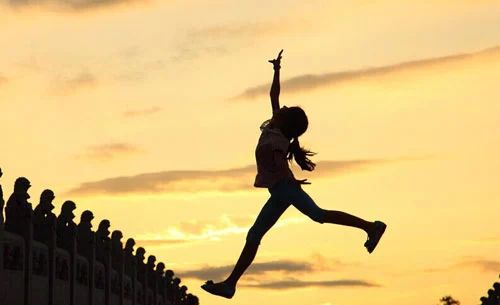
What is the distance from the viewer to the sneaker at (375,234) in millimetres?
16361


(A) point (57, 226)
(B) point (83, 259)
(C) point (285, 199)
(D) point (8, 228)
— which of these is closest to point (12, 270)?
(D) point (8, 228)

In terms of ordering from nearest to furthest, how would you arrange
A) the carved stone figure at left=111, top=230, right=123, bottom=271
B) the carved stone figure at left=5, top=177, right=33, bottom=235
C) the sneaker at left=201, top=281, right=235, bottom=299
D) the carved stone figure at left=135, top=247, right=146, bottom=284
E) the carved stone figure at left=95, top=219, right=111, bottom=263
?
1. the sneaker at left=201, top=281, right=235, bottom=299
2. the carved stone figure at left=5, top=177, right=33, bottom=235
3. the carved stone figure at left=95, top=219, right=111, bottom=263
4. the carved stone figure at left=111, top=230, right=123, bottom=271
5. the carved stone figure at left=135, top=247, right=146, bottom=284

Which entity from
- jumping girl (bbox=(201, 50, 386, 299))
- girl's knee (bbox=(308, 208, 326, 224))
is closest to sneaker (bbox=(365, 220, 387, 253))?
jumping girl (bbox=(201, 50, 386, 299))

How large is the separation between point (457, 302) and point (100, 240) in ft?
464

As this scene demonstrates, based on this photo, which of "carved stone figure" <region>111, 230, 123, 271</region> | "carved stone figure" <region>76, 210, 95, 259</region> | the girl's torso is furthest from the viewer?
"carved stone figure" <region>111, 230, 123, 271</region>

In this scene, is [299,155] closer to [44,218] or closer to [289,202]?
[289,202]

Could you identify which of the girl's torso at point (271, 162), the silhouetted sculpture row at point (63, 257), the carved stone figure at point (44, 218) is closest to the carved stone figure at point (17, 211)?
the silhouetted sculpture row at point (63, 257)

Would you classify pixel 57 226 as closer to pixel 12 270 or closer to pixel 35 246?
pixel 35 246

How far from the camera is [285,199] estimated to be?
16078 mm

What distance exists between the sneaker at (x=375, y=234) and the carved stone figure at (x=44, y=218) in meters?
23.4

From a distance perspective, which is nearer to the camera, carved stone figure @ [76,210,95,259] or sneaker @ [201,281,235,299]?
sneaker @ [201,281,235,299]

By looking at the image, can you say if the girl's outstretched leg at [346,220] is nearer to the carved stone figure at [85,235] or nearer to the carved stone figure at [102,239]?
the carved stone figure at [85,235]

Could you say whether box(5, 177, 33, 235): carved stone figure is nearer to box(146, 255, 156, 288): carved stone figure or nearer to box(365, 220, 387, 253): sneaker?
box(365, 220, 387, 253): sneaker

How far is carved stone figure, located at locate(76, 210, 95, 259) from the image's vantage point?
157 feet
